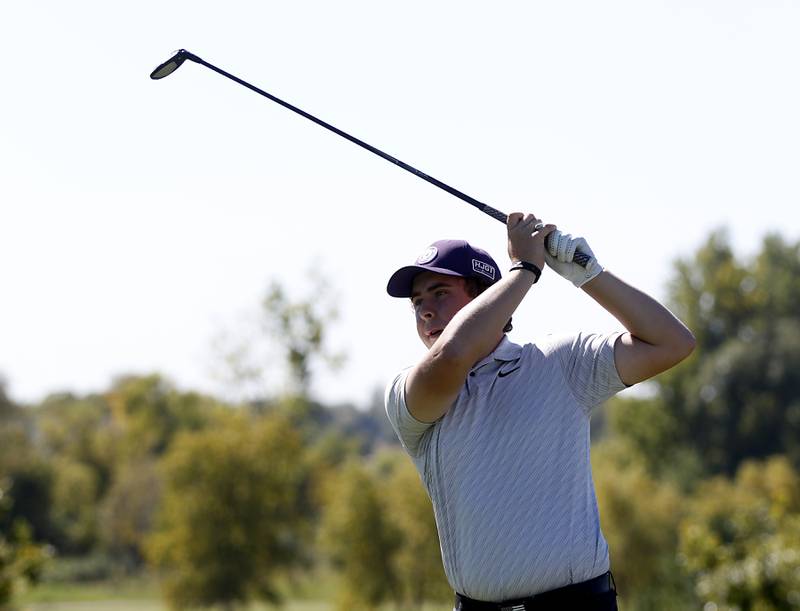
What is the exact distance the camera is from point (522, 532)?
11.8 feet

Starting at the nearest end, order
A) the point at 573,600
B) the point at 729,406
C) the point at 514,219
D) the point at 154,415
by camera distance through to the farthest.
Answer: the point at 573,600 < the point at 514,219 < the point at 729,406 < the point at 154,415

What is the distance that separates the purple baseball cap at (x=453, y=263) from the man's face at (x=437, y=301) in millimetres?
45

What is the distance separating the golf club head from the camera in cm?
479

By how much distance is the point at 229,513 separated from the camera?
44.0 m

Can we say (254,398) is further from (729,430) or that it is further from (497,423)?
(497,423)

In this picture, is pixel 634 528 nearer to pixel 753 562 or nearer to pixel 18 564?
pixel 753 562

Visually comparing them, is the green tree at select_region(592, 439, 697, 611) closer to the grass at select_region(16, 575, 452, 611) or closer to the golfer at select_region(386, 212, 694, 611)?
the grass at select_region(16, 575, 452, 611)

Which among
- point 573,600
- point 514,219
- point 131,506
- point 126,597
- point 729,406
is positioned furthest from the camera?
point 729,406

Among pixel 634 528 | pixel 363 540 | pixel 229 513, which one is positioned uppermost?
pixel 229 513

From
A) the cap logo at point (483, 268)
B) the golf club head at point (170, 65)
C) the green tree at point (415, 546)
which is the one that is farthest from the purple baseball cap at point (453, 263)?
the green tree at point (415, 546)

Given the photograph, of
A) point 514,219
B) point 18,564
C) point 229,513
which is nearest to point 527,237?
point 514,219

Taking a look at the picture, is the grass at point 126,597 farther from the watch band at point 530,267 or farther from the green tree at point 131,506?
the watch band at point 530,267

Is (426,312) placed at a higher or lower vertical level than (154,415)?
lower

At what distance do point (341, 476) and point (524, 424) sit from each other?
4323 centimetres
